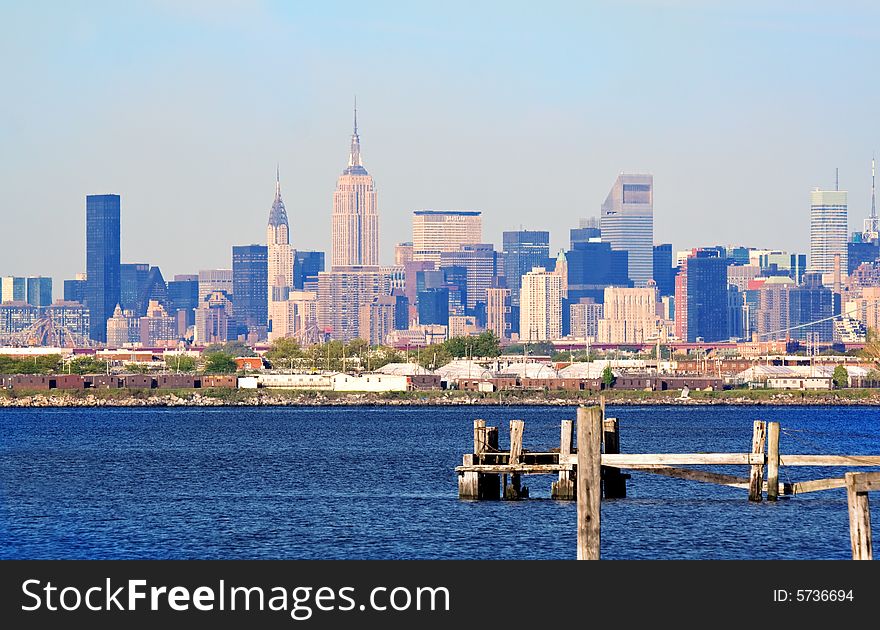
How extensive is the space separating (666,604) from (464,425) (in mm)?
97624

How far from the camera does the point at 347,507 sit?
4572cm

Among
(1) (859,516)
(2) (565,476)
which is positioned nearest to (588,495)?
(1) (859,516)

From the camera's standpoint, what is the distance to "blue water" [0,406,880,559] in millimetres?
35969

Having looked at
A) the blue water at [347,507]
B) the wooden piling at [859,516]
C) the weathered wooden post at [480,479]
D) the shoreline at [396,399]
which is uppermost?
the wooden piling at [859,516]

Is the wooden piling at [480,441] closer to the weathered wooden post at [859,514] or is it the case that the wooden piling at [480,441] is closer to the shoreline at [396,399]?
the weathered wooden post at [859,514]

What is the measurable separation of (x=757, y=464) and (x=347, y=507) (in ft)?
37.8

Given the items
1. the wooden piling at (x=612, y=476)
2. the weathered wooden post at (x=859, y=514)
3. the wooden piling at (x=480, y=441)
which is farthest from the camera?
the wooden piling at (x=612, y=476)

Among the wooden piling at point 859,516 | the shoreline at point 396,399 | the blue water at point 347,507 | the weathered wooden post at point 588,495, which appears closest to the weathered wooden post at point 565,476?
the blue water at point 347,507

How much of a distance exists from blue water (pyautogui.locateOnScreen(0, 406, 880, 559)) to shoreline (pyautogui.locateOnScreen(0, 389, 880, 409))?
3243 inches

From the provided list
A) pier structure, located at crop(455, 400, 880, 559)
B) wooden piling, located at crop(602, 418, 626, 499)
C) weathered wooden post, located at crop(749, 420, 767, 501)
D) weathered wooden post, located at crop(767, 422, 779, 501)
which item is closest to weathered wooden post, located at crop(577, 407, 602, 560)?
pier structure, located at crop(455, 400, 880, 559)

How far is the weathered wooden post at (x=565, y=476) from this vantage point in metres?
40.8

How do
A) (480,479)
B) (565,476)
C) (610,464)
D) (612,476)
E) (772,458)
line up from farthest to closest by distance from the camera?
(612,476) < (480,479) < (565,476) < (772,458) < (610,464)

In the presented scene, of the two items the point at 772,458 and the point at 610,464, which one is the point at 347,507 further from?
the point at 610,464

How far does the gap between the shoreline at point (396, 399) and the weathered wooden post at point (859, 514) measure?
147m
